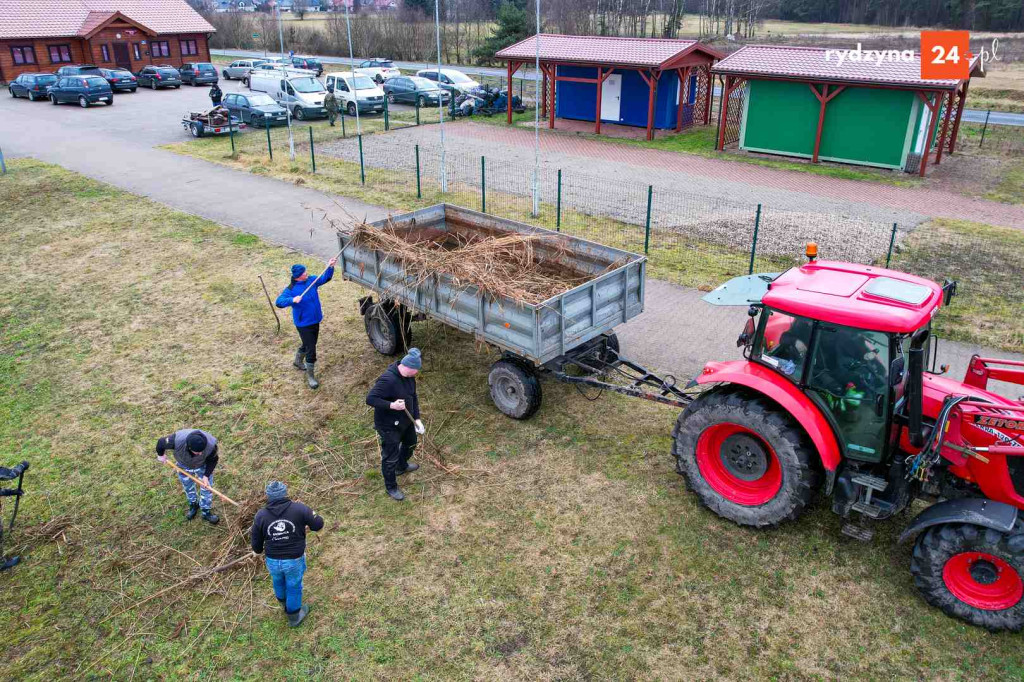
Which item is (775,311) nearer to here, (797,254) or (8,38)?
(797,254)

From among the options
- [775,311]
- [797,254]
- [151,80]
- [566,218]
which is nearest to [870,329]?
[775,311]

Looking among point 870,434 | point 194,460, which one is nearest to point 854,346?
point 870,434

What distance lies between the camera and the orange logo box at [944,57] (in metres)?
19.2

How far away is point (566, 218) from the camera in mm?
16188

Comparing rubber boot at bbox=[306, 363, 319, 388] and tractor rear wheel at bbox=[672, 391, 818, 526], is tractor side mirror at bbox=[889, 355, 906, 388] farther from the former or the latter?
rubber boot at bbox=[306, 363, 319, 388]

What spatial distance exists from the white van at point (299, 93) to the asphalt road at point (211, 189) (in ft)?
12.6

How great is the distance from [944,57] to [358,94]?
19880 mm

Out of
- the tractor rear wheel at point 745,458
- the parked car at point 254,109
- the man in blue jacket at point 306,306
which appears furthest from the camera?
the parked car at point 254,109

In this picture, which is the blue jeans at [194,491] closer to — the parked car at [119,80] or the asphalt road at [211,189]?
the asphalt road at [211,189]

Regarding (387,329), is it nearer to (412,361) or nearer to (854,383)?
(412,361)

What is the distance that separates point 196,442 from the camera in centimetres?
657

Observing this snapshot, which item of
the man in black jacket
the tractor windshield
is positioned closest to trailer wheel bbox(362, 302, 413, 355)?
the man in black jacket

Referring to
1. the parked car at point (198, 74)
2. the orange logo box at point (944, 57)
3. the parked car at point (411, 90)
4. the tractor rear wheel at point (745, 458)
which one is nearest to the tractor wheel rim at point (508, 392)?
the tractor rear wheel at point (745, 458)

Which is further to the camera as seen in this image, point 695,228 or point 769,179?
point 769,179
